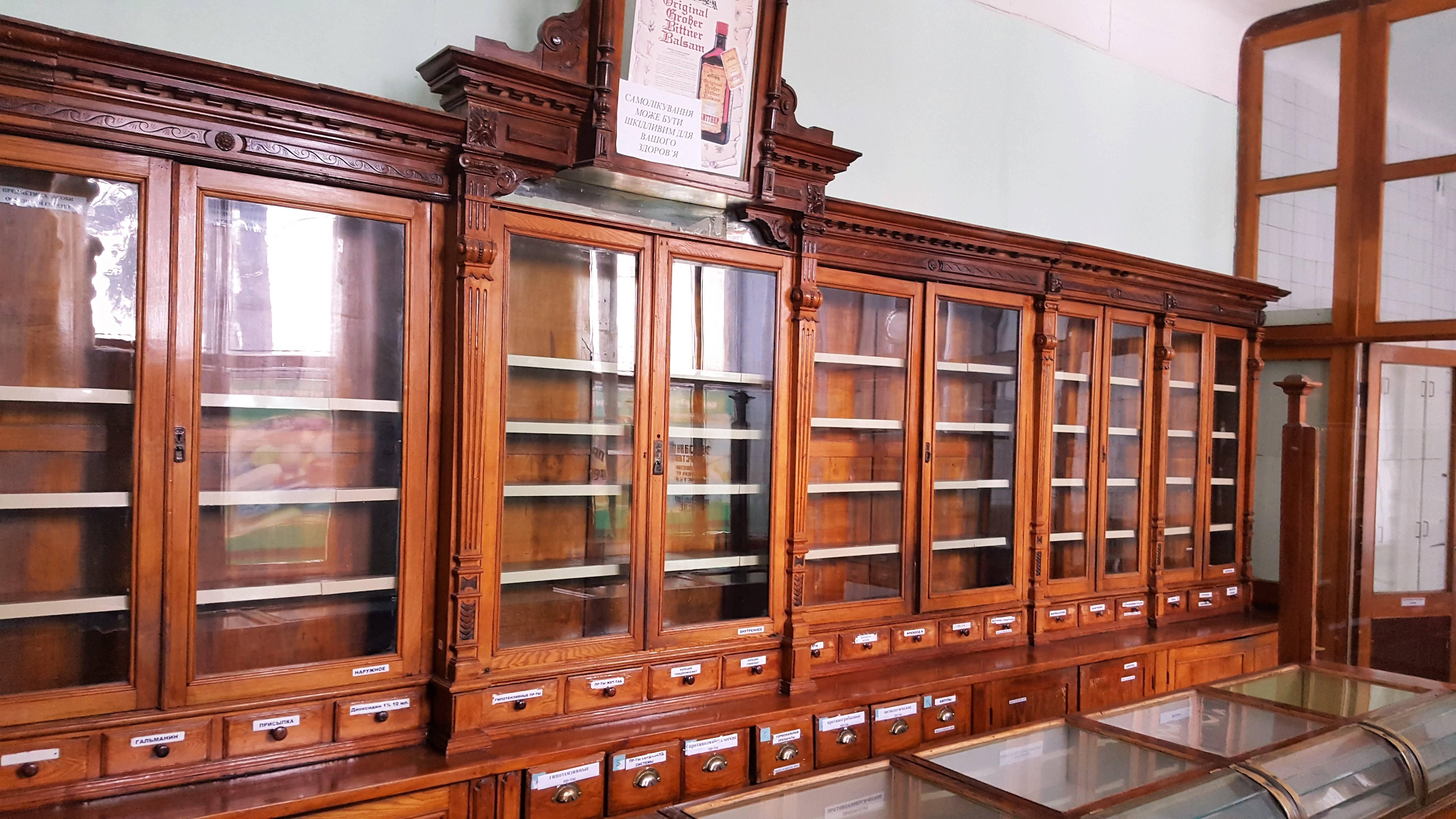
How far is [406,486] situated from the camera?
2922mm

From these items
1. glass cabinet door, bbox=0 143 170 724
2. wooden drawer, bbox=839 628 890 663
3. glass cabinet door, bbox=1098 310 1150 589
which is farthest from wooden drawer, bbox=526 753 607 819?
glass cabinet door, bbox=1098 310 1150 589

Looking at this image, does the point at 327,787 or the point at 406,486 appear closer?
the point at 327,787

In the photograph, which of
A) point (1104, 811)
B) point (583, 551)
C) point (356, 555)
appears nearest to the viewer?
point (1104, 811)

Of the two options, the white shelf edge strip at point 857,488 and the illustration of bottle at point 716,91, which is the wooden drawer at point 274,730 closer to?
the white shelf edge strip at point 857,488

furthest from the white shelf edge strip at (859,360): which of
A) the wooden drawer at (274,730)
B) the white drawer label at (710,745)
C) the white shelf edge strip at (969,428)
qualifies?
the wooden drawer at (274,730)

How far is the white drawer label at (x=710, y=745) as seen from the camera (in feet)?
10.6

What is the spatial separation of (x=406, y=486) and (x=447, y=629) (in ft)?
1.43

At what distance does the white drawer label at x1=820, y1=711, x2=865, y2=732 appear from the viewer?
359cm

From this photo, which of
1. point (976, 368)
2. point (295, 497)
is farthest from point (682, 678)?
point (976, 368)

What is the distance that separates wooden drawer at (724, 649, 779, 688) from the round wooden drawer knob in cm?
47

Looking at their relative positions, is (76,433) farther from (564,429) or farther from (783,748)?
(783,748)

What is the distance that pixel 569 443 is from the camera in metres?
3.30

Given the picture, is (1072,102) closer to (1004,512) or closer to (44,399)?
(1004,512)

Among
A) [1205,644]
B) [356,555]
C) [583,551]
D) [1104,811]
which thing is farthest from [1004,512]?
[356,555]
